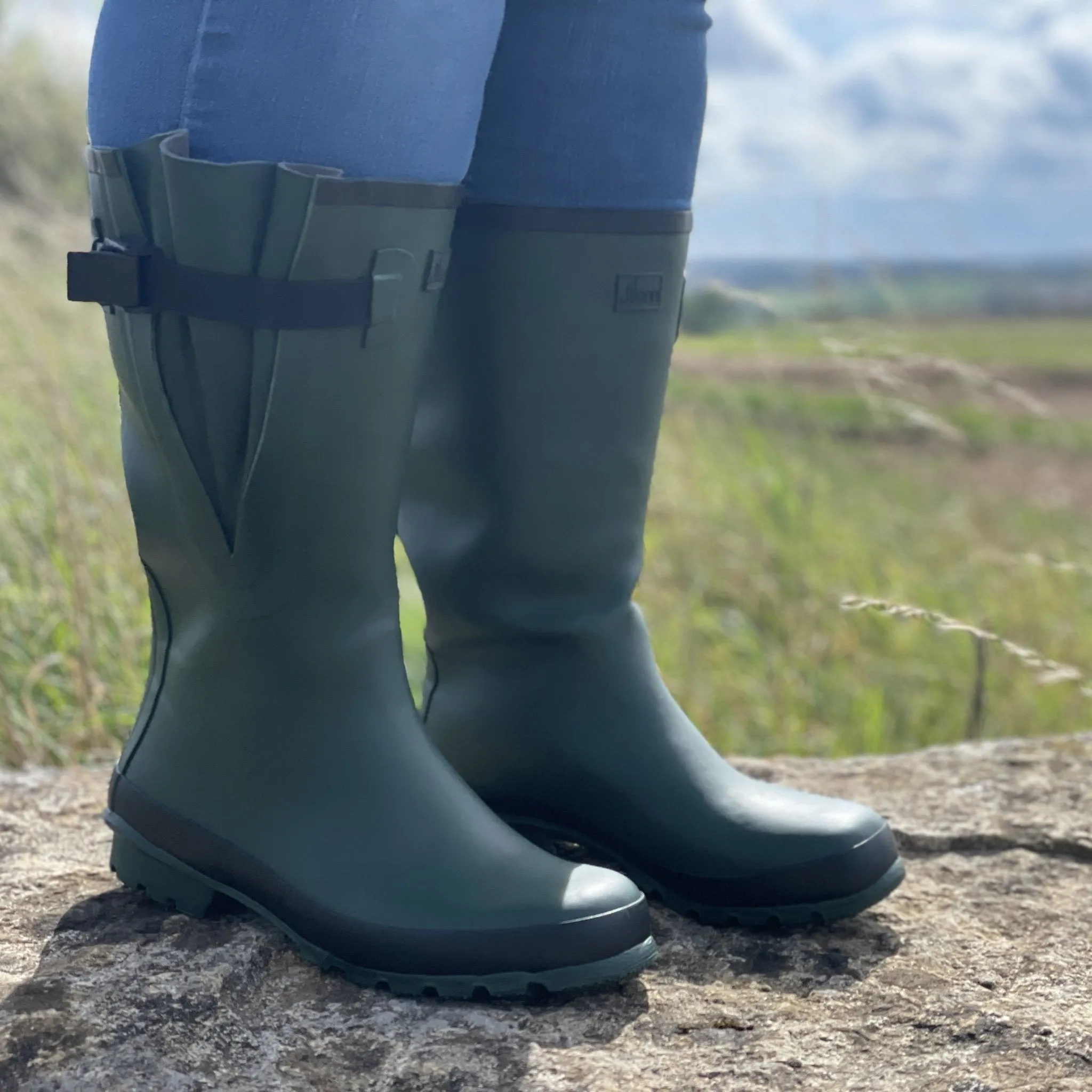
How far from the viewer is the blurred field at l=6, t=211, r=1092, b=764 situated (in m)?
2.20

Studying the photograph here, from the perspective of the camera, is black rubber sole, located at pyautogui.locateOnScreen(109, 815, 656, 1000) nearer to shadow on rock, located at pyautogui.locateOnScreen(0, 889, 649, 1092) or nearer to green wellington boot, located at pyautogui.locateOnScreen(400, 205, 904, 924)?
shadow on rock, located at pyautogui.locateOnScreen(0, 889, 649, 1092)

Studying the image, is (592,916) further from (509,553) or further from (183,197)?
(183,197)

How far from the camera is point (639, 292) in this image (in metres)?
1.22

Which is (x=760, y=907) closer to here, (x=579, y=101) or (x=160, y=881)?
(x=160, y=881)

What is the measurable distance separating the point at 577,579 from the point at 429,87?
46 centimetres

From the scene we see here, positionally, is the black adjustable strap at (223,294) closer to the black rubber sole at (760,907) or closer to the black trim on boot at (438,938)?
the black trim on boot at (438,938)

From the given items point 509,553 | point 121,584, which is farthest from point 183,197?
point 121,584

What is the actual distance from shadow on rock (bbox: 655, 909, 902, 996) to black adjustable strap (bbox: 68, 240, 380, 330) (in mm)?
593

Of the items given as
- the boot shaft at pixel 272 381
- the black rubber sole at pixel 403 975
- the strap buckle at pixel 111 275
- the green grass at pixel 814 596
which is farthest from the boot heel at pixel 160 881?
the green grass at pixel 814 596

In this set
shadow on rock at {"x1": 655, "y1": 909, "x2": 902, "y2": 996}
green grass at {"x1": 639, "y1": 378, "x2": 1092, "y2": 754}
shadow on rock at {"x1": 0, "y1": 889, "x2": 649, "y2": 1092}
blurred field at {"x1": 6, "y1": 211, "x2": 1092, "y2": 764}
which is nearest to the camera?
shadow on rock at {"x1": 0, "y1": 889, "x2": 649, "y2": 1092}

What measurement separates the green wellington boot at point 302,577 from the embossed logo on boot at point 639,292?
0.64ft

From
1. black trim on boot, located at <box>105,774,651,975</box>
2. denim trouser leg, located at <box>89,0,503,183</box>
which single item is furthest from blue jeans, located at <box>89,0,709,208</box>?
black trim on boot, located at <box>105,774,651,975</box>

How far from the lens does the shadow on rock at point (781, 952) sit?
3.72 ft

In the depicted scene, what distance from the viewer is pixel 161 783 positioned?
1150 mm
